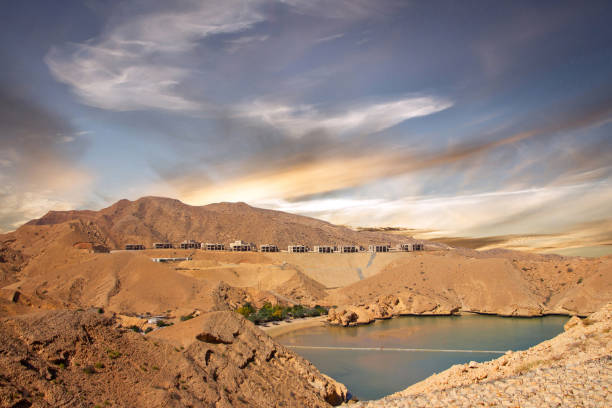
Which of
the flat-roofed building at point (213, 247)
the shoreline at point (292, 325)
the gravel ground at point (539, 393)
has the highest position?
the flat-roofed building at point (213, 247)

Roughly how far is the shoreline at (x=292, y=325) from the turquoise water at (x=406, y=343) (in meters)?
1.25

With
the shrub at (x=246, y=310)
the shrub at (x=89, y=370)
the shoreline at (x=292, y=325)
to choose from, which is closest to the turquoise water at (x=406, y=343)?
the shoreline at (x=292, y=325)

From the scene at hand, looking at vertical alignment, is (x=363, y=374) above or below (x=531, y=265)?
below

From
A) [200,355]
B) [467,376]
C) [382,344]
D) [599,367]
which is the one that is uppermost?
[599,367]

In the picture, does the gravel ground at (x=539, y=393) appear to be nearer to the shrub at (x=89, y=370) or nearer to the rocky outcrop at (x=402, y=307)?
the shrub at (x=89, y=370)

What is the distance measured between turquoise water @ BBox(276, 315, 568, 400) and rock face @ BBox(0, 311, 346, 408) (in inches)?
394

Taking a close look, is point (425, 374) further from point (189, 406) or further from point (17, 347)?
point (17, 347)

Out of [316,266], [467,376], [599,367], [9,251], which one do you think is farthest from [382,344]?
[9,251]

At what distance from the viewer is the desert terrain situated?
11.4m

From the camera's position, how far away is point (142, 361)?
12664 mm

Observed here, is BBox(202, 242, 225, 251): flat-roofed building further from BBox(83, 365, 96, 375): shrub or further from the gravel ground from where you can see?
the gravel ground

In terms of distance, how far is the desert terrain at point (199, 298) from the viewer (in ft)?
37.2

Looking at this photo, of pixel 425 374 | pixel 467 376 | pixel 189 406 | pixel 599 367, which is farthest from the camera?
pixel 425 374

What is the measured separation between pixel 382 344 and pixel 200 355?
1041 inches
